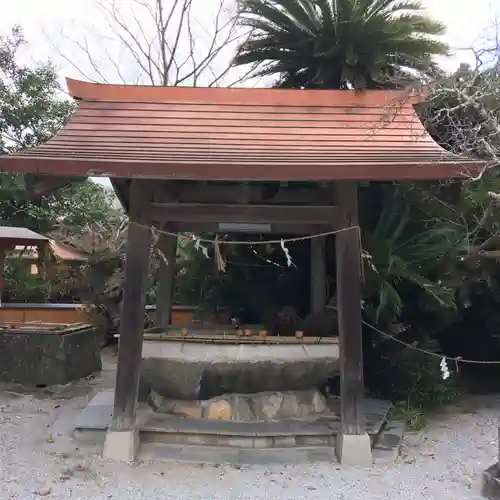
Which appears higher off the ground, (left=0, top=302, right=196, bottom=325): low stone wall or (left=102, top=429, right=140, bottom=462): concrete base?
(left=0, top=302, right=196, bottom=325): low stone wall

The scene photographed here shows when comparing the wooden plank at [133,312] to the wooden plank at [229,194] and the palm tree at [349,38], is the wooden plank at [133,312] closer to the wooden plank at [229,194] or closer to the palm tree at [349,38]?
the wooden plank at [229,194]

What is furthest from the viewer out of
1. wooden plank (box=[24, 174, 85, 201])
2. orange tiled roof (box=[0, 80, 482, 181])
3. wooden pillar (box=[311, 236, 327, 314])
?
wooden pillar (box=[311, 236, 327, 314])

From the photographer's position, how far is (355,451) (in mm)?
5516

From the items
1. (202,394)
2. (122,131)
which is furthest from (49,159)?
(202,394)

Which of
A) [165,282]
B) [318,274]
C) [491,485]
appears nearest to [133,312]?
[165,282]

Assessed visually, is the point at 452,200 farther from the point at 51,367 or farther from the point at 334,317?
the point at 51,367

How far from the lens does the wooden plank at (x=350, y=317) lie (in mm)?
5590

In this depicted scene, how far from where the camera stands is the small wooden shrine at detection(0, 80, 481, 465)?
5020 millimetres

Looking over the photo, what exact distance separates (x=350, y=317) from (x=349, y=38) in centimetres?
539

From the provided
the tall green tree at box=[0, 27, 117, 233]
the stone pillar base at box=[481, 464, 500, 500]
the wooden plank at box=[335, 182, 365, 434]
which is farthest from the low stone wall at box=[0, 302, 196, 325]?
the stone pillar base at box=[481, 464, 500, 500]

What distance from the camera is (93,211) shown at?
1581 centimetres

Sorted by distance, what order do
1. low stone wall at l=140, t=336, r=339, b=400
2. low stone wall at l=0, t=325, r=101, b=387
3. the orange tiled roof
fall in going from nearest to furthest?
the orange tiled roof → low stone wall at l=140, t=336, r=339, b=400 → low stone wall at l=0, t=325, r=101, b=387

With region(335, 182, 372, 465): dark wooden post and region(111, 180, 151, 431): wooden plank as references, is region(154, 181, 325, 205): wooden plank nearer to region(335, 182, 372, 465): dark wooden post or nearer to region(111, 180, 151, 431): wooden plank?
region(111, 180, 151, 431): wooden plank

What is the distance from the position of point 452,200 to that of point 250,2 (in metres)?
5.44
